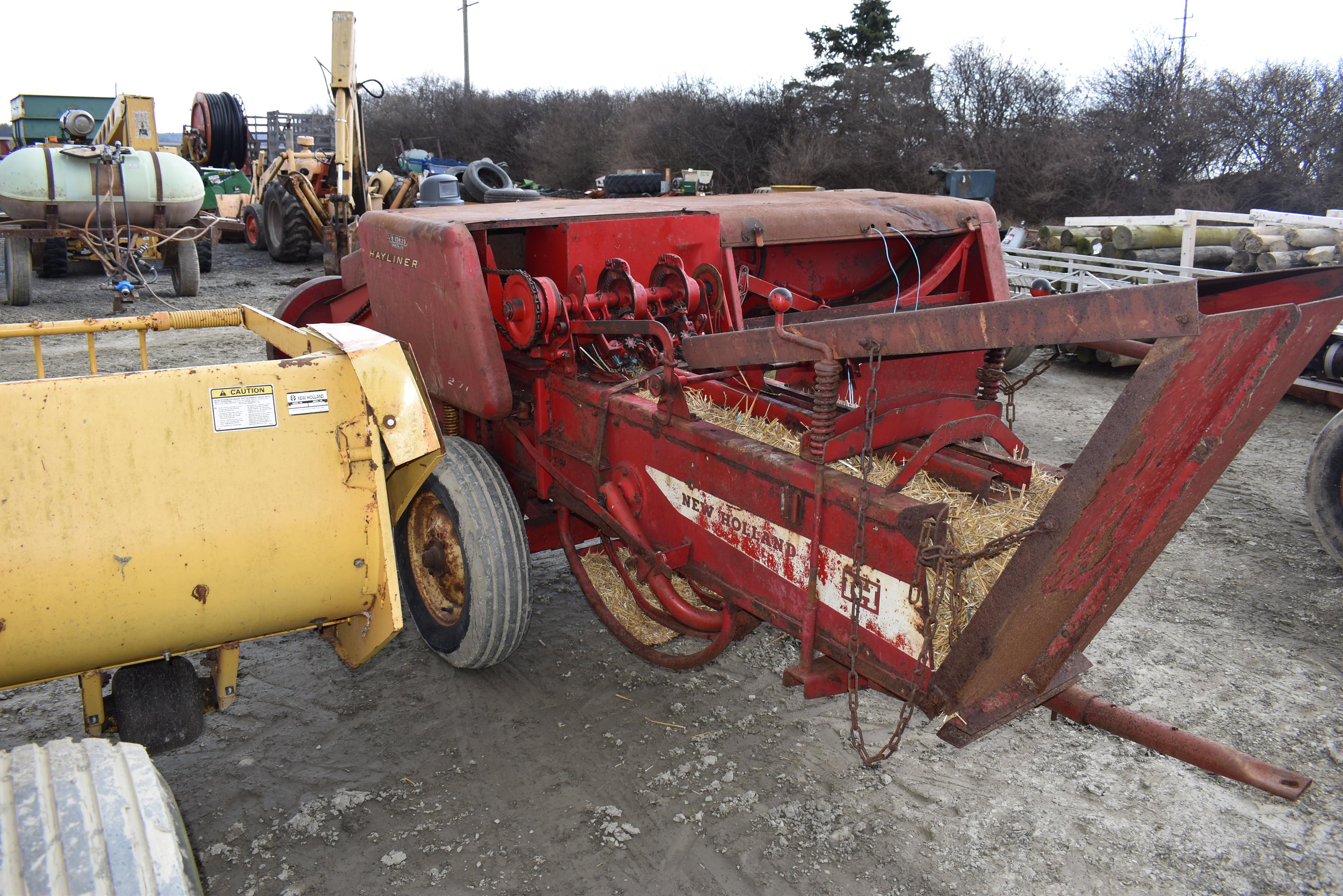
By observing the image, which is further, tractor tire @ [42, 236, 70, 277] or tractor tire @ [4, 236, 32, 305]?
tractor tire @ [42, 236, 70, 277]

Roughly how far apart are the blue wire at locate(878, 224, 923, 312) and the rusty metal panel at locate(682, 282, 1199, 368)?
6.56 feet

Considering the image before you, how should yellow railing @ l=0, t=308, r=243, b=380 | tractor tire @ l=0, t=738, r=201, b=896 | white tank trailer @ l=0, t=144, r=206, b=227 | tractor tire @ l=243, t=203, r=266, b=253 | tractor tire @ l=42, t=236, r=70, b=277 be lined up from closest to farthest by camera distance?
tractor tire @ l=0, t=738, r=201, b=896 → yellow railing @ l=0, t=308, r=243, b=380 → white tank trailer @ l=0, t=144, r=206, b=227 → tractor tire @ l=42, t=236, r=70, b=277 → tractor tire @ l=243, t=203, r=266, b=253

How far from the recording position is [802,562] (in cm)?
276

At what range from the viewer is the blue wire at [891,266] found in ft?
15.2

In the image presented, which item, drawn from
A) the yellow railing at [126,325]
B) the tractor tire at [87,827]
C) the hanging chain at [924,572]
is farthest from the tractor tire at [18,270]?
the hanging chain at [924,572]

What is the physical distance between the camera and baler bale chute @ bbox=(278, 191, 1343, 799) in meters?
2.15

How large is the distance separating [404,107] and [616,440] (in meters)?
40.2

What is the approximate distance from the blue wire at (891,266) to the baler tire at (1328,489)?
2338 millimetres

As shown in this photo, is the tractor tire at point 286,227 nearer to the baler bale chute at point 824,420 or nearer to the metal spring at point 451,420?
the baler bale chute at point 824,420

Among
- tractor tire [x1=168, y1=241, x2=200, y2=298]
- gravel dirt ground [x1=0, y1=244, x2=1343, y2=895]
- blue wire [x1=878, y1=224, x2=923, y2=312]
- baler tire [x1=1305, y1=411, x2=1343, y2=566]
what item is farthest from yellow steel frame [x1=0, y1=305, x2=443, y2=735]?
tractor tire [x1=168, y1=241, x2=200, y2=298]

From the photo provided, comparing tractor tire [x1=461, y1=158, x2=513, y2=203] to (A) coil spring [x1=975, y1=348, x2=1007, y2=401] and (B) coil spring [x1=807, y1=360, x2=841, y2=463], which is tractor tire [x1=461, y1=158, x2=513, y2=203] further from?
(B) coil spring [x1=807, y1=360, x2=841, y2=463]

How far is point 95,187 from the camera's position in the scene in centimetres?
1174

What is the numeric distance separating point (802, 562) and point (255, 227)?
56.4 feet

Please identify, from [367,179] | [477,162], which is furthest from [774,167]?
[477,162]
